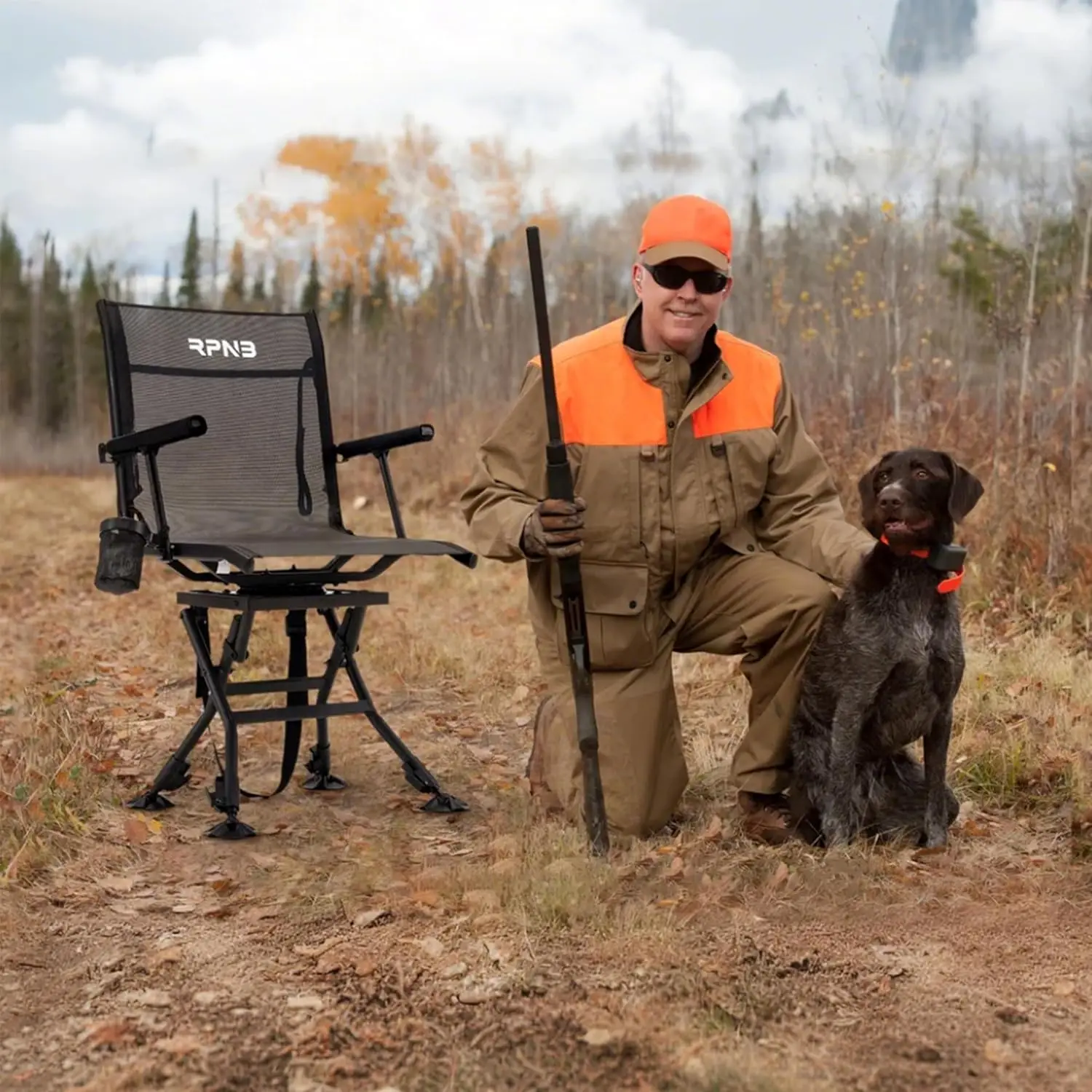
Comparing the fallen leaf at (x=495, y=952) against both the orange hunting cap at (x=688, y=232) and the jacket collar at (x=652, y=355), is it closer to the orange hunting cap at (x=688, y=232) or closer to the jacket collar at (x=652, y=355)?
the jacket collar at (x=652, y=355)

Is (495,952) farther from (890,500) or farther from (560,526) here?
(890,500)

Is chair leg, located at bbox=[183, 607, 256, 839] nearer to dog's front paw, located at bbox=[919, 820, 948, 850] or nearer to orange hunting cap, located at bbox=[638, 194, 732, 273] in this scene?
orange hunting cap, located at bbox=[638, 194, 732, 273]

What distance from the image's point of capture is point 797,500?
13.5 ft

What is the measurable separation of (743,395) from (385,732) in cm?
152

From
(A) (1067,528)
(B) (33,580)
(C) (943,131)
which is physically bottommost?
A: (B) (33,580)

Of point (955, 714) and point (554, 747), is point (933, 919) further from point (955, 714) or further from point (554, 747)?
point (955, 714)

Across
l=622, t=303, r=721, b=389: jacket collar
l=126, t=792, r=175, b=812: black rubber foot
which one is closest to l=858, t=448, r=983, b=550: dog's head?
l=622, t=303, r=721, b=389: jacket collar

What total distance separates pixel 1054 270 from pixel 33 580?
7.46 metres

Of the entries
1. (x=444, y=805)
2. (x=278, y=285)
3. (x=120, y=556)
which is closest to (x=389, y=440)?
(x=120, y=556)

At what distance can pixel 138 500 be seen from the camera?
4445mm

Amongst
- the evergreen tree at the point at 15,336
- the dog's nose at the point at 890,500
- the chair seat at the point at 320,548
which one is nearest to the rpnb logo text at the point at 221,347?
the chair seat at the point at 320,548

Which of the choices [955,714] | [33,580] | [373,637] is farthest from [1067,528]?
[33,580]

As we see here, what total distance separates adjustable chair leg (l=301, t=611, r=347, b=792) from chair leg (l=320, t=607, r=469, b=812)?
6 centimetres

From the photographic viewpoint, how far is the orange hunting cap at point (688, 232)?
3.80 meters
